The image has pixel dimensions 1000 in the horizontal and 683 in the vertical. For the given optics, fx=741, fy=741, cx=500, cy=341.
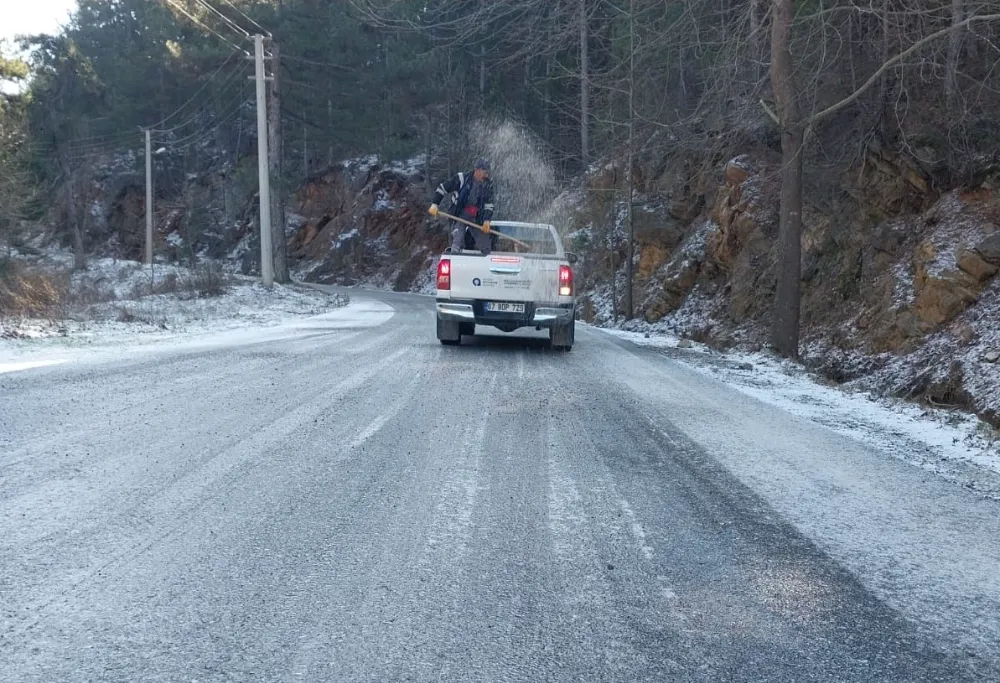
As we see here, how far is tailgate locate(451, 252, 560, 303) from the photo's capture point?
11.8m

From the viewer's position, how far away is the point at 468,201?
42.1 feet

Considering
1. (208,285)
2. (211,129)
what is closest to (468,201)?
(208,285)

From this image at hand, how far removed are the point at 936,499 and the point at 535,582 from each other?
310 centimetres

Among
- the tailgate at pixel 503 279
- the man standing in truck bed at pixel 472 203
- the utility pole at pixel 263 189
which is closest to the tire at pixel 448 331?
the tailgate at pixel 503 279

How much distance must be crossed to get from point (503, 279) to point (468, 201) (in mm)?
1858

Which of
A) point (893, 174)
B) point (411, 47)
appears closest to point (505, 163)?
point (411, 47)

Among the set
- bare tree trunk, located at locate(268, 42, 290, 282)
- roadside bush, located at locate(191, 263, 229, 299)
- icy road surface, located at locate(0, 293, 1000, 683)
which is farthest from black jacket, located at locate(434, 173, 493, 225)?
Answer: bare tree trunk, located at locate(268, 42, 290, 282)

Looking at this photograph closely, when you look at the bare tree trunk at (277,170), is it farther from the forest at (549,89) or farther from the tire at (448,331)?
the tire at (448,331)

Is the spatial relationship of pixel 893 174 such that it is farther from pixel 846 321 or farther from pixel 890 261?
pixel 846 321

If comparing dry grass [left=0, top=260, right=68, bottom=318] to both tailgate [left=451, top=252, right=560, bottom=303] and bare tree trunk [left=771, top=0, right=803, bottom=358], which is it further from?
bare tree trunk [left=771, top=0, right=803, bottom=358]

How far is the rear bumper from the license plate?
49mm

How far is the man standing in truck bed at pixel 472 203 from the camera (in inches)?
Answer: 497

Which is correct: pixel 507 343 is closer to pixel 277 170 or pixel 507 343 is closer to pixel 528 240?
pixel 528 240

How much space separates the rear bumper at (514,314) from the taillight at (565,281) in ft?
0.68
